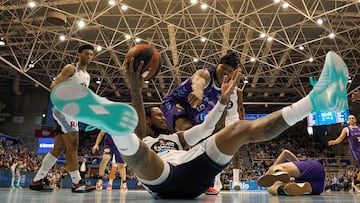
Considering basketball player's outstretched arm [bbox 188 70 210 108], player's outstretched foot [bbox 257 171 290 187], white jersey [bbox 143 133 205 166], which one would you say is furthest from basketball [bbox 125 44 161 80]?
player's outstretched foot [bbox 257 171 290 187]

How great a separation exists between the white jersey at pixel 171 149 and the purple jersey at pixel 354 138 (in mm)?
5977

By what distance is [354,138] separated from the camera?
780 centimetres

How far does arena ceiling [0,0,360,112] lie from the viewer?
1370 centimetres

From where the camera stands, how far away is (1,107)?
26250 millimetres

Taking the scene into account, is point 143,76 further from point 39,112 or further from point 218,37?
point 39,112

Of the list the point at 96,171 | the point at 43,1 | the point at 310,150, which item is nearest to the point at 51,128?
the point at 96,171

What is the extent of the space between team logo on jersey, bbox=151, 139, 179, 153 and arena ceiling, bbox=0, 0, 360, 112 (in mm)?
10149

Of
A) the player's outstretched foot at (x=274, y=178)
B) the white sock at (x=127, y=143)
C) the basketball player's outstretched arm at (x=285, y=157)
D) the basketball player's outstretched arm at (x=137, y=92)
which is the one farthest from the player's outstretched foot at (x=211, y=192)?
the white sock at (x=127, y=143)

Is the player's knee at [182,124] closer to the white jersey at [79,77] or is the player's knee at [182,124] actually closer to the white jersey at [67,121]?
the white jersey at [67,121]

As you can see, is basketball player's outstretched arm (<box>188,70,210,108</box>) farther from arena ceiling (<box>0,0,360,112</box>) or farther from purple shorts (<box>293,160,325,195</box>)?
arena ceiling (<box>0,0,360,112</box>)

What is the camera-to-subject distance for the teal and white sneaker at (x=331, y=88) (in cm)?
208

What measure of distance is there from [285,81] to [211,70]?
20.6 meters

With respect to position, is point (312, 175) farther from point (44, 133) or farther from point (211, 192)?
point (44, 133)

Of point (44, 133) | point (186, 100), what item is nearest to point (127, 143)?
point (186, 100)
